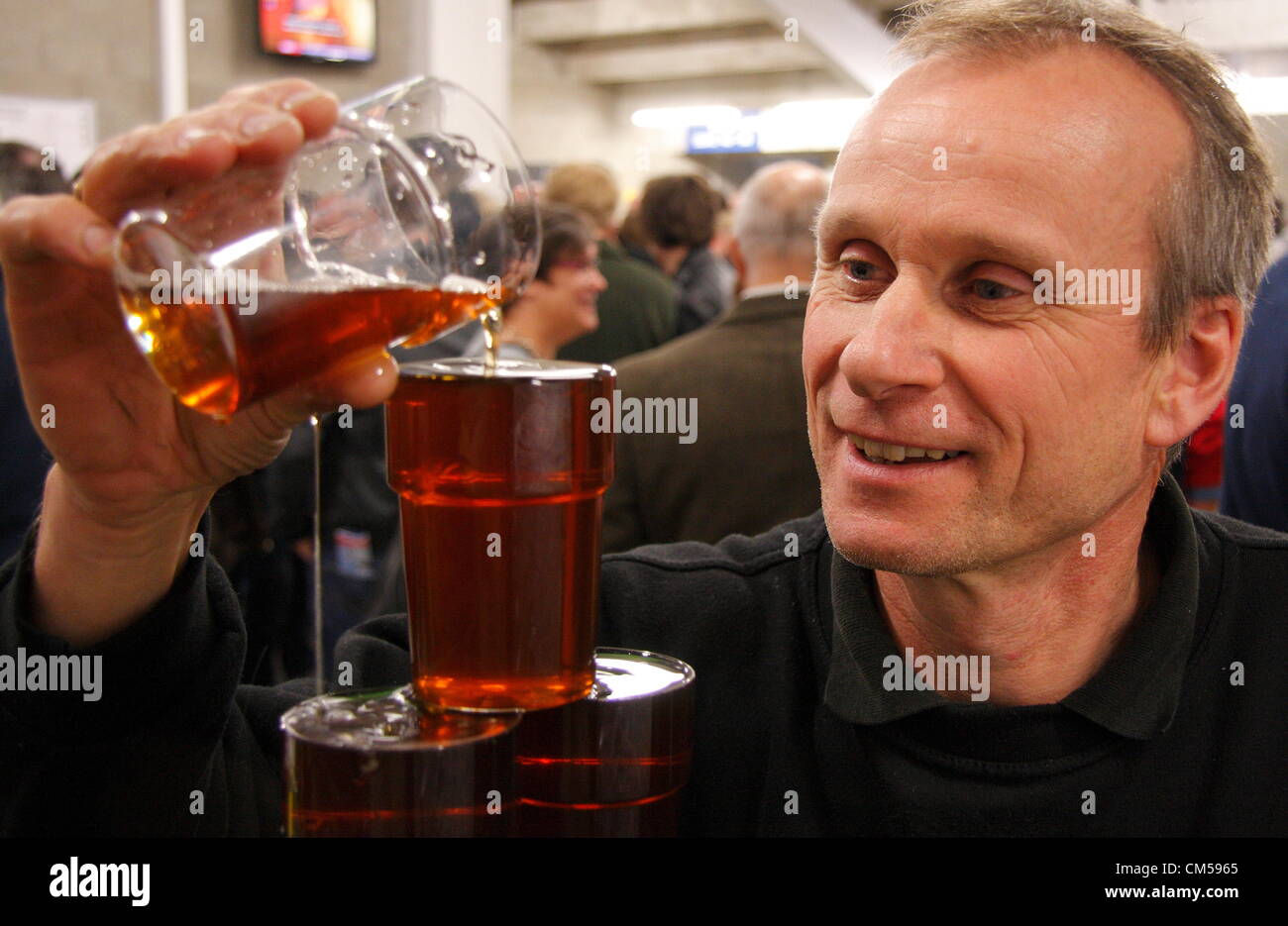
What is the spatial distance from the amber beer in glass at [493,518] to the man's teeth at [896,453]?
0.41m

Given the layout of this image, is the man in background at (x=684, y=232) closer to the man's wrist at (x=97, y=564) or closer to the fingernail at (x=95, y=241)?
the man's wrist at (x=97, y=564)

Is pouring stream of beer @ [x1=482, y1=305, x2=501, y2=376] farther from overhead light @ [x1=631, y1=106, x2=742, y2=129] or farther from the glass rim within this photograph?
overhead light @ [x1=631, y1=106, x2=742, y2=129]

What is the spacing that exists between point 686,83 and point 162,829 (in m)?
13.2

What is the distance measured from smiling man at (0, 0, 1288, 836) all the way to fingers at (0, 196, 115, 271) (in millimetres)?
156

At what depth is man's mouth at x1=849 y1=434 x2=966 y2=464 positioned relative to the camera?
3.91 ft

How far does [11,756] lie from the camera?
98cm

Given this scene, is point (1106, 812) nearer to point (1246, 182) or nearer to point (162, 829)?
point (1246, 182)

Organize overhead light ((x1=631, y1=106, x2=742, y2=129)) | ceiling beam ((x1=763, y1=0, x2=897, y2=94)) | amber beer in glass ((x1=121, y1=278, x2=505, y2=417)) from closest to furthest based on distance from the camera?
amber beer in glass ((x1=121, y1=278, x2=505, y2=417))
ceiling beam ((x1=763, y1=0, x2=897, y2=94))
overhead light ((x1=631, y1=106, x2=742, y2=129))

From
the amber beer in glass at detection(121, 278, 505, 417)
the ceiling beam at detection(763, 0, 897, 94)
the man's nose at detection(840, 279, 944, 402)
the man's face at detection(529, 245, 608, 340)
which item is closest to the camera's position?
the amber beer in glass at detection(121, 278, 505, 417)

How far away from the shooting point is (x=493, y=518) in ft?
2.72

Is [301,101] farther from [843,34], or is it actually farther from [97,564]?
[843,34]

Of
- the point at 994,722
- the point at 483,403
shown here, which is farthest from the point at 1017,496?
the point at 483,403

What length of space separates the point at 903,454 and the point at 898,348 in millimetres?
104

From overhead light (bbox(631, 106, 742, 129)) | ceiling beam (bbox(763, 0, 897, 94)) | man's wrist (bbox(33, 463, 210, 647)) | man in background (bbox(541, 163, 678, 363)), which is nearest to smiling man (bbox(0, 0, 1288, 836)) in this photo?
man's wrist (bbox(33, 463, 210, 647))
